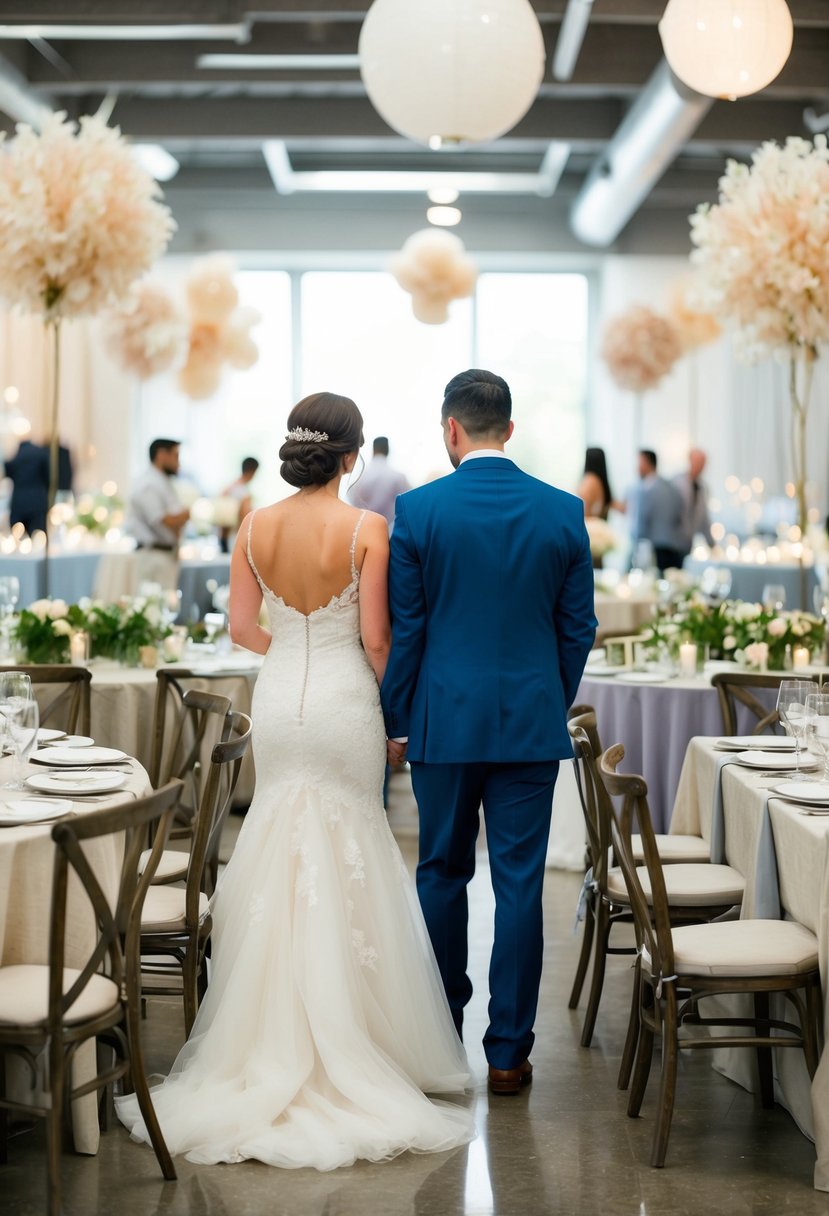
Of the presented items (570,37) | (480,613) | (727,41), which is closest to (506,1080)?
(480,613)

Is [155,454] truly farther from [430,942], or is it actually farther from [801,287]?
[430,942]

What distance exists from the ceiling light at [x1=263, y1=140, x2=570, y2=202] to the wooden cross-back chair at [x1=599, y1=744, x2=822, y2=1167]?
1179 centimetres

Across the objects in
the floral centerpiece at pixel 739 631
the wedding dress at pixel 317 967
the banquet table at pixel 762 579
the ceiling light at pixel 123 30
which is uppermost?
the ceiling light at pixel 123 30

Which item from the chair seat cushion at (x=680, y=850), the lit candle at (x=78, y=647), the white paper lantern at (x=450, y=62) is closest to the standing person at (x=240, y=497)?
the lit candle at (x=78, y=647)

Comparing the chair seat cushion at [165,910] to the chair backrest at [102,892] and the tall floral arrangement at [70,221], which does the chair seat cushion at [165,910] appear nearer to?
the chair backrest at [102,892]

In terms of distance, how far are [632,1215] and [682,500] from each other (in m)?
8.63

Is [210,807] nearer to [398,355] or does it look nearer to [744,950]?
[744,950]

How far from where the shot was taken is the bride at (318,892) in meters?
3.21

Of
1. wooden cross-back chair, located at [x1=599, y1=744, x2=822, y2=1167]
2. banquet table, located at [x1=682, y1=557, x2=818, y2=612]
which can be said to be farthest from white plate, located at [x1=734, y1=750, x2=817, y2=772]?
banquet table, located at [x1=682, y1=557, x2=818, y2=612]

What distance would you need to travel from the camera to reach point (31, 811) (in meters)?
3.02

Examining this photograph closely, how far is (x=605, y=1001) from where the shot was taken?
4.36 metres

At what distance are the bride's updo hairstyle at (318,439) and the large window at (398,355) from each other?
488 inches

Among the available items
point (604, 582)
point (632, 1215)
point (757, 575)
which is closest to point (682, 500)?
point (757, 575)

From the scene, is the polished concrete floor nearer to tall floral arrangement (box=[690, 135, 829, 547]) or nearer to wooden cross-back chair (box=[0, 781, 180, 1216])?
wooden cross-back chair (box=[0, 781, 180, 1216])
